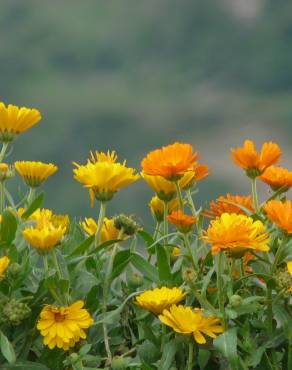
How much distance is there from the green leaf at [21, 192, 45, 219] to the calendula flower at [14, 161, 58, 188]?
0.10 metres

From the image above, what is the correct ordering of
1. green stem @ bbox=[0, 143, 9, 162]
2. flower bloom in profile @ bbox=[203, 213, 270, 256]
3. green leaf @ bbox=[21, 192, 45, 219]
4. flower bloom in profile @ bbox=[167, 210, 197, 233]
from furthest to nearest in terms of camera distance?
green stem @ bbox=[0, 143, 9, 162] → green leaf @ bbox=[21, 192, 45, 219] → flower bloom in profile @ bbox=[167, 210, 197, 233] → flower bloom in profile @ bbox=[203, 213, 270, 256]

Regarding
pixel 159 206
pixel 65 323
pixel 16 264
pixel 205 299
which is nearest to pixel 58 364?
pixel 65 323

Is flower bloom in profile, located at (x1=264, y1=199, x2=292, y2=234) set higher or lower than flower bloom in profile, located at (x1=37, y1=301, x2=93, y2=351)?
higher

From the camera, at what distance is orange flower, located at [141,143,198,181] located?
1550mm

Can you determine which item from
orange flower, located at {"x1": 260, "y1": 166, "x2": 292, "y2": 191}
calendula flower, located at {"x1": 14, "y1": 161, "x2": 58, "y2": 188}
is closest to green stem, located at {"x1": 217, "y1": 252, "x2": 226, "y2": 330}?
orange flower, located at {"x1": 260, "y1": 166, "x2": 292, "y2": 191}

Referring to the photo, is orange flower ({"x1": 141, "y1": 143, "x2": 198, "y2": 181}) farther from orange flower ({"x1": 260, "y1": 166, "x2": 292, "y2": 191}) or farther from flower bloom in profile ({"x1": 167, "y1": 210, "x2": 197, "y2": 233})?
orange flower ({"x1": 260, "y1": 166, "x2": 292, "y2": 191})

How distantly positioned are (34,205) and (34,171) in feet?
0.39

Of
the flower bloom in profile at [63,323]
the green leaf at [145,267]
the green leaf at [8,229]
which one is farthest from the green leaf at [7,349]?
the green leaf at [145,267]

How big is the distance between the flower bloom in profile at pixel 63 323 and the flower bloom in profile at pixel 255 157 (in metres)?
0.49

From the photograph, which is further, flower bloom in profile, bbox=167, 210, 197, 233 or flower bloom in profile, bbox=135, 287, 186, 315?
flower bloom in profile, bbox=167, 210, 197, 233

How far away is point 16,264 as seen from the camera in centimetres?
146

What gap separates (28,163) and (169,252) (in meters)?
0.38

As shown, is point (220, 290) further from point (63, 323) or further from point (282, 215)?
point (63, 323)

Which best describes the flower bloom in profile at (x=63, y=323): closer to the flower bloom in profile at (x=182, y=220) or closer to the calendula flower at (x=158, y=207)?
the flower bloom in profile at (x=182, y=220)
